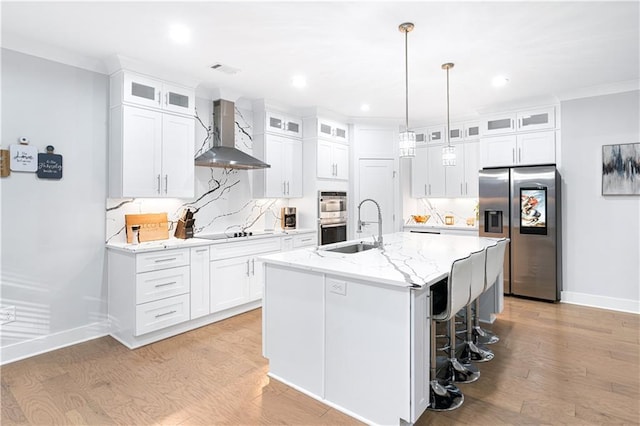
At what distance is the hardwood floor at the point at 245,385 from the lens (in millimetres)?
2195

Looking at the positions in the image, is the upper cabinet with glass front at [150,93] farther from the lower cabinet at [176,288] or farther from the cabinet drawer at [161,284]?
the cabinet drawer at [161,284]

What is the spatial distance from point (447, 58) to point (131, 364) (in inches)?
155

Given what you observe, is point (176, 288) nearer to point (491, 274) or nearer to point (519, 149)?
point (491, 274)

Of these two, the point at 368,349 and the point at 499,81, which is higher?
the point at 499,81

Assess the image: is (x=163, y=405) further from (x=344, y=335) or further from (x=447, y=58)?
(x=447, y=58)

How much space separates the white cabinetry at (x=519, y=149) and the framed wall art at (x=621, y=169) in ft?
1.90

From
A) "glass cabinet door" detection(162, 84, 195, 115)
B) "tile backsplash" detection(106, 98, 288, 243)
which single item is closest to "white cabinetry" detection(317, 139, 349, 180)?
"tile backsplash" detection(106, 98, 288, 243)

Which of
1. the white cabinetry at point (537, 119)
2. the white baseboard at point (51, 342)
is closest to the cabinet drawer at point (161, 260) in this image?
the white baseboard at point (51, 342)

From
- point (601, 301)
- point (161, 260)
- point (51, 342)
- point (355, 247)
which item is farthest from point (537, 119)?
point (51, 342)

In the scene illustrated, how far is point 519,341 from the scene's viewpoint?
3.33 m

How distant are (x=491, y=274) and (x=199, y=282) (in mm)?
2820

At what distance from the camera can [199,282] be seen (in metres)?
3.74

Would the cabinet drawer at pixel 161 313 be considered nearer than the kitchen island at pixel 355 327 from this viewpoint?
No

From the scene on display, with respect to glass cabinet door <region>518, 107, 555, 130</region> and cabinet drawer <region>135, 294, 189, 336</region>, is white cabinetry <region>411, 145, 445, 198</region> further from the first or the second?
cabinet drawer <region>135, 294, 189, 336</region>
